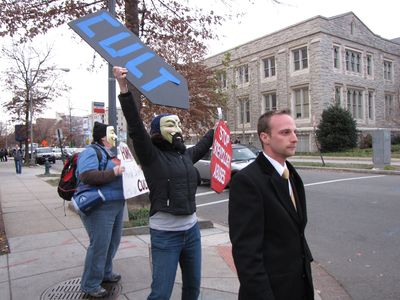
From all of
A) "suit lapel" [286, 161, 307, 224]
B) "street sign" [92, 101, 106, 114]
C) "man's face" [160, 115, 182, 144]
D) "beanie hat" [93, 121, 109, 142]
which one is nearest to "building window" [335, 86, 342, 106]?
"street sign" [92, 101, 106, 114]

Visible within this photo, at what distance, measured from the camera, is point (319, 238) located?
7254mm

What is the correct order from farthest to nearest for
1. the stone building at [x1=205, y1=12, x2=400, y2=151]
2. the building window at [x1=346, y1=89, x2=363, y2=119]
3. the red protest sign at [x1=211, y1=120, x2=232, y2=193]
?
the building window at [x1=346, y1=89, x2=363, y2=119] → the stone building at [x1=205, y1=12, x2=400, y2=151] → the red protest sign at [x1=211, y1=120, x2=232, y2=193]

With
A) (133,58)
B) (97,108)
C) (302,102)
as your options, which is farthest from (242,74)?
(133,58)

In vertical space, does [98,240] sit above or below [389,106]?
below

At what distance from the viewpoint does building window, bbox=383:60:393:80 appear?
44.7 metres

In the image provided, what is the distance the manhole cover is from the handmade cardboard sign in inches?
46.0

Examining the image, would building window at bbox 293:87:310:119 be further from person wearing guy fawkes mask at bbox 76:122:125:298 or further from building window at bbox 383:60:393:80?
person wearing guy fawkes mask at bbox 76:122:125:298

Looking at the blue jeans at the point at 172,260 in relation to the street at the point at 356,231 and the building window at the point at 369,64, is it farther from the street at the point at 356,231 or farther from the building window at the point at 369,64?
the building window at the point at 369,64

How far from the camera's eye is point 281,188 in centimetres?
234

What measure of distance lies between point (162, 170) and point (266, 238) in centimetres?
115

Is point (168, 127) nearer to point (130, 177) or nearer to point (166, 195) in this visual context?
point (166, 195)

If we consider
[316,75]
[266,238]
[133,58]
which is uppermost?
[316,75]

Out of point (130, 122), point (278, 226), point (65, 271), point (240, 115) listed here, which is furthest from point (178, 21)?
point (240, 115)

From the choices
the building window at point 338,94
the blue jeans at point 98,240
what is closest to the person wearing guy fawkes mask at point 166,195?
the blue jeans at point 98,240
